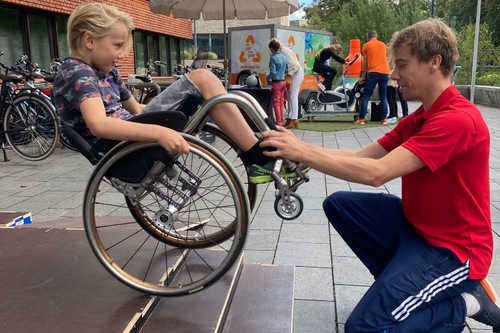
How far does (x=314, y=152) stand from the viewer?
6.48ft

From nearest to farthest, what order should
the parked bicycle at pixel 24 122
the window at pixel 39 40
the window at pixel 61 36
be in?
the parked bicycle at pixel 24 122 < the window at pixel 39 40 < the window at pixel 61 36

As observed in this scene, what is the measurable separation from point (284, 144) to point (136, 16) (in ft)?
→ 40.1

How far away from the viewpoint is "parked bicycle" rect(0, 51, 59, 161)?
19.7 ft

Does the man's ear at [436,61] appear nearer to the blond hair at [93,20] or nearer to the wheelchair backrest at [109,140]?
the wheelchair backrest at [109,140]

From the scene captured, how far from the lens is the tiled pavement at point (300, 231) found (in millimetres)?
2574

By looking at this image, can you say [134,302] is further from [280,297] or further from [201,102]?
[201,102]

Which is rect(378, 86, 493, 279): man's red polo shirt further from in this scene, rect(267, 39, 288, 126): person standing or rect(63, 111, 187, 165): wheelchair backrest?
rect(267, 39, 288, 126): person standing

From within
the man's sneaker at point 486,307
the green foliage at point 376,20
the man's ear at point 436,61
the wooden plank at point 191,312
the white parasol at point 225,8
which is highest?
the green foliage at point 376,20

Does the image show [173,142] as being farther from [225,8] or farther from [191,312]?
[225,8]

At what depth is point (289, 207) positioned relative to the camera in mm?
2354

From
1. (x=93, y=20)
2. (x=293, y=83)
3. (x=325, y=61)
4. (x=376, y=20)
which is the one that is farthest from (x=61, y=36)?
(x=376, y=20)

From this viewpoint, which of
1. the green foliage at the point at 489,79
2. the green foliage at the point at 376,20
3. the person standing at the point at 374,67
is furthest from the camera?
the green foliage at the point at 376,20

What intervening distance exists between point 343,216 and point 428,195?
18.9 inches

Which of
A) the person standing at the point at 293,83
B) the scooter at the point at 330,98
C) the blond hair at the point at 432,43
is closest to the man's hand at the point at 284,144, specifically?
the blond hair at the point at 432,43
